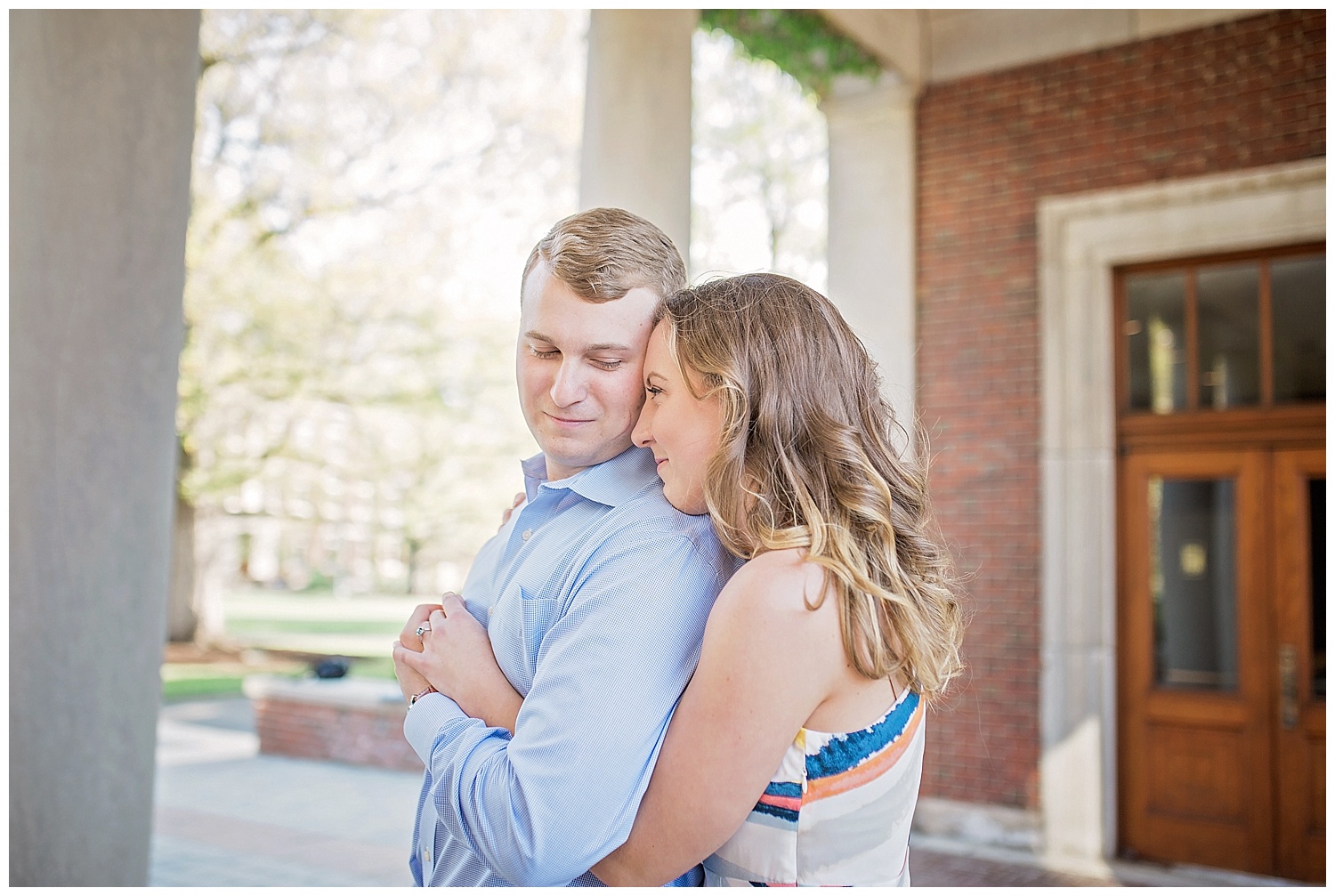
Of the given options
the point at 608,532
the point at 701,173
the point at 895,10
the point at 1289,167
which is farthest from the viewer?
the point at 701,173

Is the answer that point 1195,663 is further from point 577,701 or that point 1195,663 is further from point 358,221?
point 358,221

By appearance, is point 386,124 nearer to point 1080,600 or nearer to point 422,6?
point 422,6

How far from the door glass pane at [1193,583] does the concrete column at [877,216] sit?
5.69 feet

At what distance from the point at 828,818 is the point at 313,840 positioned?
628 centimetres

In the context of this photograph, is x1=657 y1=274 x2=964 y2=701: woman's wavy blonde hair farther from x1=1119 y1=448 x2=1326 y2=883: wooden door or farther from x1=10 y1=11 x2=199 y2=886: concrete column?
x1=1119 y1=448 x2=1326 y2=883: wooden door

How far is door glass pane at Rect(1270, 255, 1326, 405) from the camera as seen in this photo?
655cm

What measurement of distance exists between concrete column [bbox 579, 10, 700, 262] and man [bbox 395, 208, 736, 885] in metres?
2.66

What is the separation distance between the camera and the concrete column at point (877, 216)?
7.55 meters

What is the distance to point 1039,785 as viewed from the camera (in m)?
6.93

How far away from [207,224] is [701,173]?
587 centimetres

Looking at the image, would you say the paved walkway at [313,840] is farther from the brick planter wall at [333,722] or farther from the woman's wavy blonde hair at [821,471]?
the woman's wavy blonde hair at [821,471]

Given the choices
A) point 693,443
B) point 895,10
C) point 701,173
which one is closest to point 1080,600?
point 895,10

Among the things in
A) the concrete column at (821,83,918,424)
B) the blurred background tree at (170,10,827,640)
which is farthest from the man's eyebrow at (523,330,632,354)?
the blurred background tree at (170,10,827,640)

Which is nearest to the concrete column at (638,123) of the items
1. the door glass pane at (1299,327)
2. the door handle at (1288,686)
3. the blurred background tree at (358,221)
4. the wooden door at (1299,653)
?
the door glass pane at (1299,327)
